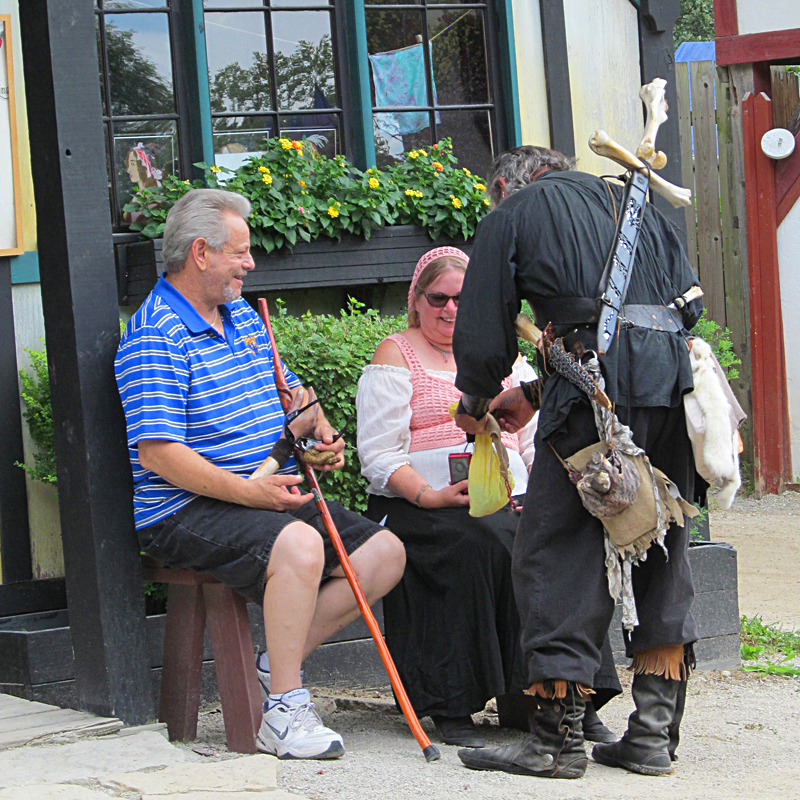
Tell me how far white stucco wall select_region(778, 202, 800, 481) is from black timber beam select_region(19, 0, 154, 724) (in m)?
6.29

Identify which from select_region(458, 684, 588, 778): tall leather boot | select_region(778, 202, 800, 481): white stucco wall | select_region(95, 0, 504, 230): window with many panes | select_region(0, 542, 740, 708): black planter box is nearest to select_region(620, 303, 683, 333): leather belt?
select_region(458, 684, 588, 778): tall leather boot

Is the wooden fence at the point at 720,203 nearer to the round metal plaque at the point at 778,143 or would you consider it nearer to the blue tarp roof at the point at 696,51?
the round metal plaque at the point at 778,143

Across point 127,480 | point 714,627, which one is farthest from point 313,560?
point 714,627

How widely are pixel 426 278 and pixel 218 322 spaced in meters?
0.77

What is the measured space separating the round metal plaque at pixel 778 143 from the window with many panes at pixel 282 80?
3.29 meters

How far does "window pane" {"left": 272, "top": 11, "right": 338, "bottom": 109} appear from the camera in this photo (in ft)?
18.6

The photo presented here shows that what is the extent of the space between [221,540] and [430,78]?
3423mm

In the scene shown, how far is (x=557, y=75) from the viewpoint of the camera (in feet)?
19.5

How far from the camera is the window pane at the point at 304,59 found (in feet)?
18.6

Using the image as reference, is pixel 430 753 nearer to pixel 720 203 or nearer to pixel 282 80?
pixel 282 80

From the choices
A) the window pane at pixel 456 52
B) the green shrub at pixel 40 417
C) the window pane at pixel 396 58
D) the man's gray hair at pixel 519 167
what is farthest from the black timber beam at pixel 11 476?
the window pane at pixel 456 52

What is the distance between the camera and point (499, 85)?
6.00 metres

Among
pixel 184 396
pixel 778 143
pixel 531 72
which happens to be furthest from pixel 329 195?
pixel 778 143

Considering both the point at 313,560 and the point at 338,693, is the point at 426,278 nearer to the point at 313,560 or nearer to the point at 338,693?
the point at 313,560
